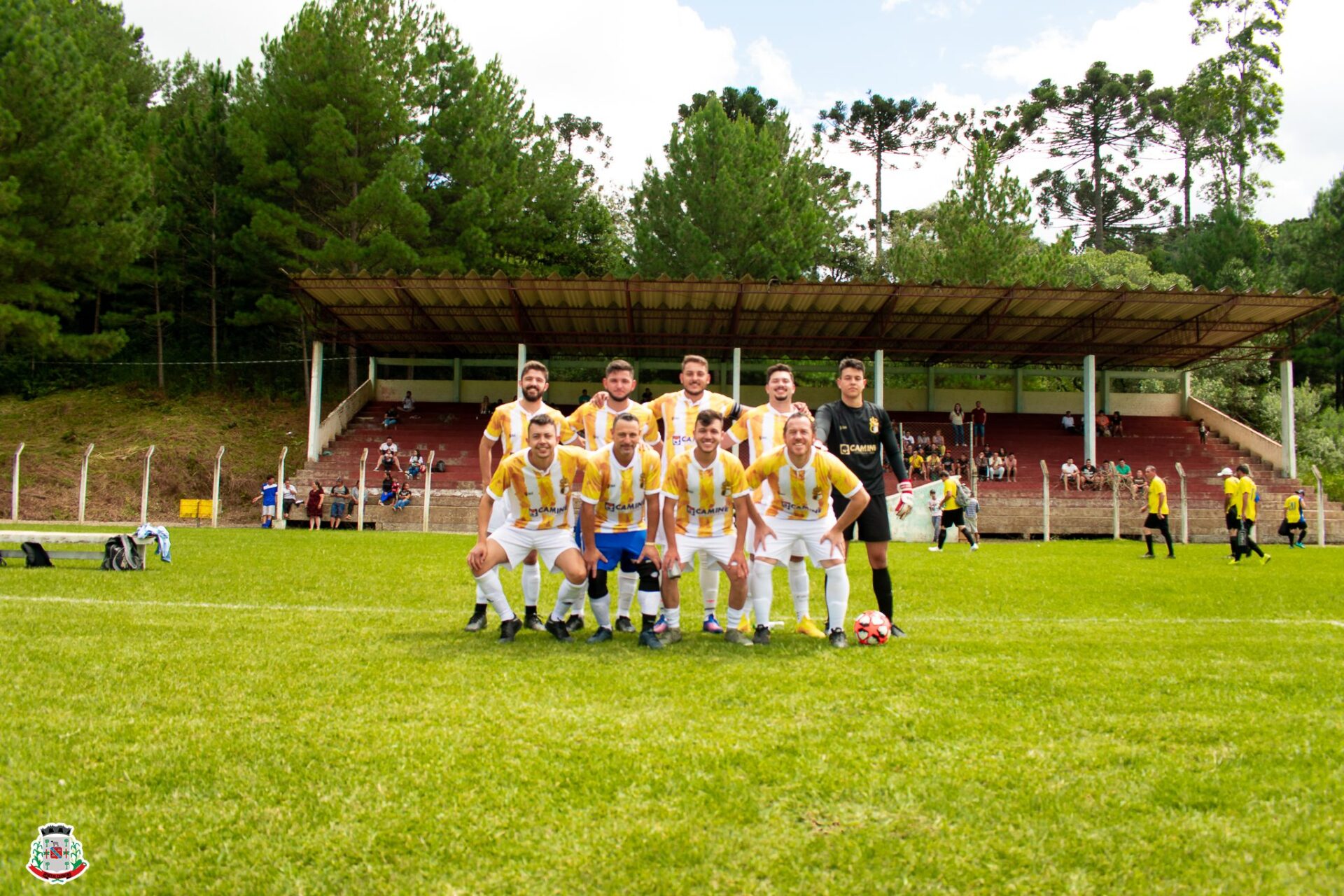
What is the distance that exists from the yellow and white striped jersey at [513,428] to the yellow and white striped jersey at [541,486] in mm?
789

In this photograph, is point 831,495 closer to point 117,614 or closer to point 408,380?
point 117,614

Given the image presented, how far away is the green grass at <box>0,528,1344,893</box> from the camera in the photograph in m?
2.83

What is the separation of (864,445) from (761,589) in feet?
4.83

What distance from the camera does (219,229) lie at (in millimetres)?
38281

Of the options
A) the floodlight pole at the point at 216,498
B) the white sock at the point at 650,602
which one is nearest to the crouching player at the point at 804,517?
the white sock at the point at 650,602

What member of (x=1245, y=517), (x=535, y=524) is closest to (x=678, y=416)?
(x=535, y=524)

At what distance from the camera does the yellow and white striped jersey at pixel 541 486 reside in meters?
6.65

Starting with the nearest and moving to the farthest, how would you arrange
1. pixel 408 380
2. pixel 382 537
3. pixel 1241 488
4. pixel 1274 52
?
pixel 1241 488, pixel 382 537, pixel 408 380, pixel 1274 52

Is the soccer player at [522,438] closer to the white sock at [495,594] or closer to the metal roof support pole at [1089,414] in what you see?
the white sock at [495,594]

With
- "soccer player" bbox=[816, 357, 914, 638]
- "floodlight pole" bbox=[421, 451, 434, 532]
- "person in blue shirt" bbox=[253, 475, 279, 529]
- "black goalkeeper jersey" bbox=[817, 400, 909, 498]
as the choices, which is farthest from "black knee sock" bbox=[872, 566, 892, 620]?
"person in blue shirt" bbox=[253, 475, 279, 529]

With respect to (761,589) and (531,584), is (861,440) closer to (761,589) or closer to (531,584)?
(761,589)

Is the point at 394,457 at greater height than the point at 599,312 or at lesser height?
lesser

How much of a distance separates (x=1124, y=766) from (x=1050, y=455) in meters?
31.5

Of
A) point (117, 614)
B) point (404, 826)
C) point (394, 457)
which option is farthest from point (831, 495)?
point (394, 457)
